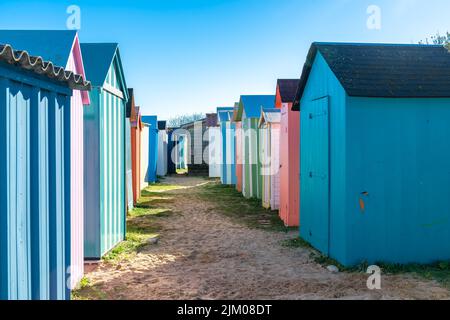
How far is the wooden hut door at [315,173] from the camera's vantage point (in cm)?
770

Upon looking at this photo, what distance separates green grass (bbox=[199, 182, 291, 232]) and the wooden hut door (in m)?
1.78

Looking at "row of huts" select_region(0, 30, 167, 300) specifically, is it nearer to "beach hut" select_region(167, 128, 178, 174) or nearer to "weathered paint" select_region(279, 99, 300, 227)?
"weathered paint" select_region(279, 99, 300, 227)

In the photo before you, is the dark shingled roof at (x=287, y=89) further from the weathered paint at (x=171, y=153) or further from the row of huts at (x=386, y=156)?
the weathered paint at (x=171, y=153)

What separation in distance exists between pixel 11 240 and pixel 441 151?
5900mm

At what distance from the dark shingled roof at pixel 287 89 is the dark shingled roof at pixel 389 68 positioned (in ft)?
8.52

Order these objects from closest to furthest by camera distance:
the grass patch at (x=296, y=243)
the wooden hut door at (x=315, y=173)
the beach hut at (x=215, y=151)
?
the wooden hut door at (x=315, y=173) → the grass patch at (x=296, y=243) → the beach hut at (x=215, y=151)

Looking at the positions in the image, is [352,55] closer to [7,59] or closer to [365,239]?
[365,239]

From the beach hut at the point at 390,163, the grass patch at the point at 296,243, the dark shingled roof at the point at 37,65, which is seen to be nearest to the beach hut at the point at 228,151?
the grass patch at the point at 296,243

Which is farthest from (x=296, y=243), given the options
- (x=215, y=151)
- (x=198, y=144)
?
(x=198, y=144)

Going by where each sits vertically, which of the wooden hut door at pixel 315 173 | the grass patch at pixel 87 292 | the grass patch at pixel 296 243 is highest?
the wooden hut door at pixel 315 173

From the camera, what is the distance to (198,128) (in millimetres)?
31953

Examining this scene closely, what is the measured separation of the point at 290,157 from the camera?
34.7 feet
